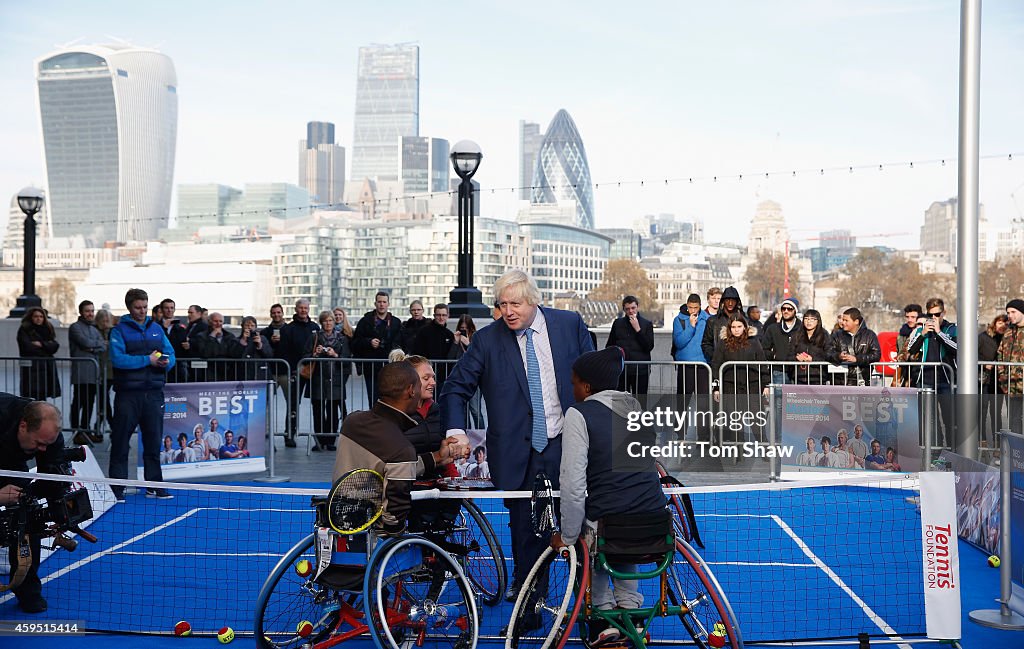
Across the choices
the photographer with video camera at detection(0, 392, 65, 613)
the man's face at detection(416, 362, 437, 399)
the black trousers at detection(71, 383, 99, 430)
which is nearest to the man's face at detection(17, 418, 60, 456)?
the photographer with video camera at detection(0, 392, 65, 613)

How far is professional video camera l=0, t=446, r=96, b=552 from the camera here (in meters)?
5.65

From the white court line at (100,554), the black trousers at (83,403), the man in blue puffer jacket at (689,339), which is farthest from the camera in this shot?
the black trousers at (83,403)

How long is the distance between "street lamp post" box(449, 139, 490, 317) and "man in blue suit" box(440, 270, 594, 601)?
10.8m

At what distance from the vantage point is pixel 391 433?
514 centimetres

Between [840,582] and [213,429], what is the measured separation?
21.6 feet

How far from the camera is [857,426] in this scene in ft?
32.4

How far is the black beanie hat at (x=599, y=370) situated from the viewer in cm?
475

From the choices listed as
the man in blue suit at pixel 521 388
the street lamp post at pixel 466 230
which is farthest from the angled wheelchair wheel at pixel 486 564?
the street lamp post at pixel 466 230

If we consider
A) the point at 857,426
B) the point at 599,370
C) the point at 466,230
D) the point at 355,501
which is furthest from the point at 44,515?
the point at 466,230

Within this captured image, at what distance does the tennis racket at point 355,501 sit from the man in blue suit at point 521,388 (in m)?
0.55

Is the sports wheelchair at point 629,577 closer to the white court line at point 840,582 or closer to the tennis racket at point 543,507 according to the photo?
the tennis racket at point 543,507

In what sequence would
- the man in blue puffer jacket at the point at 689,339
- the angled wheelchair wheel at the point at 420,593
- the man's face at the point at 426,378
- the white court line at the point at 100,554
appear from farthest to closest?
1. the man in blue puffer jacket at the point at 689,339
2. the man's face at the point at 426,378
3. the white court line at the point at 100,554
4. the angled wheelchair wheel at the point at 420,593

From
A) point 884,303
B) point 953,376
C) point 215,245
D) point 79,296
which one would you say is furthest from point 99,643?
point 79,296

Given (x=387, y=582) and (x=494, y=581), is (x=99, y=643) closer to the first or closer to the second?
(x=387, y=582)
